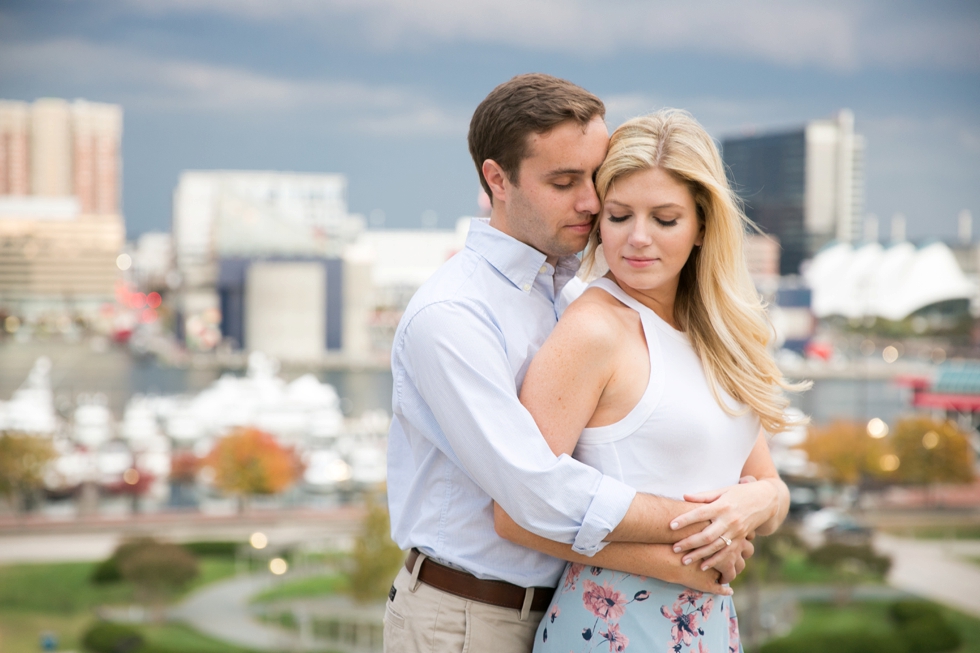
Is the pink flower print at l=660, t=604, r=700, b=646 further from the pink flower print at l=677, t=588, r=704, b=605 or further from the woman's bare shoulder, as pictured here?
the woman's bare shoulder

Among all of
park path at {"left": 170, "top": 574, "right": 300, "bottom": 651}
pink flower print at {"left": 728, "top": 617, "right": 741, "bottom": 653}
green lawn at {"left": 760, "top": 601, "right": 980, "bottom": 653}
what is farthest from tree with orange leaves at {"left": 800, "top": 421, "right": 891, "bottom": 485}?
pink flower print at {"left": 728, "top": 617, "right": 741, "bottom": 653}

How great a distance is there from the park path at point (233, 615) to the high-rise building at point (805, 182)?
18.5m

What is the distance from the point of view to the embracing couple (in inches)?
38.9

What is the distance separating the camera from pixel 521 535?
1.01 metres

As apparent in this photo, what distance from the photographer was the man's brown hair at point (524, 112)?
105cm

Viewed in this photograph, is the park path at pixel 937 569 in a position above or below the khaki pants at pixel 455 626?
below

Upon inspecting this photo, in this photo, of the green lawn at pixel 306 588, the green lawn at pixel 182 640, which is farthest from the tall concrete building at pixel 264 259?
the green lawn at pixel 182 640

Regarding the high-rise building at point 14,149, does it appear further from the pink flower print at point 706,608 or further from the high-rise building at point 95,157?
the pink flower print at point 706,608

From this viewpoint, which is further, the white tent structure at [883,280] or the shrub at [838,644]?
the white tent structure at [883,280]

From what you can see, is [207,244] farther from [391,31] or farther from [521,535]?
[521,535]

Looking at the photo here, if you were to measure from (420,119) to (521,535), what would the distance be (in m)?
40.5

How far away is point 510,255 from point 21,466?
17.1 m

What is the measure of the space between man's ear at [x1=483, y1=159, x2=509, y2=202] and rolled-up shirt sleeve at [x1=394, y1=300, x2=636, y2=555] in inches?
7.1

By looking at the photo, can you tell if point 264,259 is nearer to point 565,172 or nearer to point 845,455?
point 845,455
